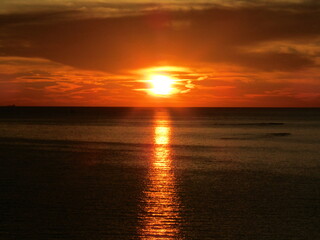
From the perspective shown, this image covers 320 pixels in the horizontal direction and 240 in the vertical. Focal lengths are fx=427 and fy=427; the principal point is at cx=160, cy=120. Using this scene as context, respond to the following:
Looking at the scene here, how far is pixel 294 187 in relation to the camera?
21734mm

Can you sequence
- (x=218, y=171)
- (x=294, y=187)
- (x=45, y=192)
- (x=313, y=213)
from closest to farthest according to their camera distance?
(x=313, y=213) < (x=45, y=192) < (x=294, y=187) < (x=218, y=171)

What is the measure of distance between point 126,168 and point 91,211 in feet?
38.7

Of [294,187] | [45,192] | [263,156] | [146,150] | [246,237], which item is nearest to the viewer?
[246,237]

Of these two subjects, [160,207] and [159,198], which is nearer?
[160,207]

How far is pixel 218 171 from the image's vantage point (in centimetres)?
2711

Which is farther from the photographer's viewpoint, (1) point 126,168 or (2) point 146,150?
(2) point 146,150

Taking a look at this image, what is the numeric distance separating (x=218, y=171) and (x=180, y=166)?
10.4 ft

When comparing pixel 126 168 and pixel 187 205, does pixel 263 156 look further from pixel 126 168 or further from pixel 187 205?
pixel 187 205

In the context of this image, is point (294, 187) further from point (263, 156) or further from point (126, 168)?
point (263, 156)

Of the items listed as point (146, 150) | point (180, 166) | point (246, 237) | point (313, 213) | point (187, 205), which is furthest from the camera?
point (146, 150)

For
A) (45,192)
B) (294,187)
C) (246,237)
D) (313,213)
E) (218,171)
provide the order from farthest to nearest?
(218,171) < (294,187) < (45,192) < (313,213) < (246,237)

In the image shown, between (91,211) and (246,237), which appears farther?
(91,211)

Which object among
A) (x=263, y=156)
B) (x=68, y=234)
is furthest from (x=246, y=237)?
(x=263, y=156)

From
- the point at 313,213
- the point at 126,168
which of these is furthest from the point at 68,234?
the point at 126,168
